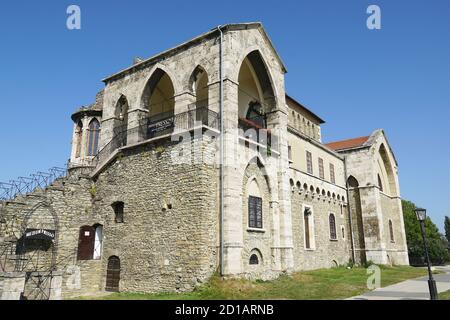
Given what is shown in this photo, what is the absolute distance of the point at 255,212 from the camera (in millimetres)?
16844

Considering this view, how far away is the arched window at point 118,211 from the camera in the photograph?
57.1ft

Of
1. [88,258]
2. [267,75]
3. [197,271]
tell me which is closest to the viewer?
[197,271]

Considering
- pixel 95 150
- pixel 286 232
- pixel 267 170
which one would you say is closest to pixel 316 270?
pixel 286 232

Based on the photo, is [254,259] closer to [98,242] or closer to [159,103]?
[98,242]

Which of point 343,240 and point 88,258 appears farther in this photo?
point 343,240

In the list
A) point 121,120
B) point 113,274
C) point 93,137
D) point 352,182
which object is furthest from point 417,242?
point 93,137

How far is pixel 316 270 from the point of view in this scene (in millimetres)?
22422

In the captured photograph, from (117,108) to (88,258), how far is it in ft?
28.2

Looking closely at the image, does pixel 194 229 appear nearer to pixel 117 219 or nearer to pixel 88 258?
pixel 117 219

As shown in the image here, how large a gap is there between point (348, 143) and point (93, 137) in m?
22.5

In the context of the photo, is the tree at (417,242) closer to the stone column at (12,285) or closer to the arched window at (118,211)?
the arched window at (118,211)

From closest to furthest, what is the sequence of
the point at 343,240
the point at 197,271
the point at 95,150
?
1. the point at 197,271
2. the point at 95,150
3. the point at 343,240

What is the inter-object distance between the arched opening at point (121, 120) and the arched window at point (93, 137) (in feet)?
5.61
